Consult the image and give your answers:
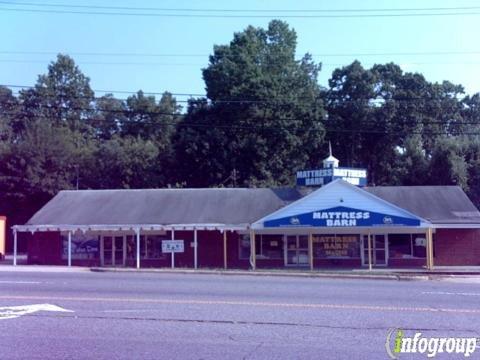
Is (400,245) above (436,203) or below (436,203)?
below

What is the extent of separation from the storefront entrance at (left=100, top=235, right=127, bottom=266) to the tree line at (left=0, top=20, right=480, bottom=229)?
1593 cm

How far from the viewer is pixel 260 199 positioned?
37250 millimetres

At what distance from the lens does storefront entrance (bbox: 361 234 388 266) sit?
34.4 meters

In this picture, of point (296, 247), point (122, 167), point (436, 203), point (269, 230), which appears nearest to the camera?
point (269, 230)

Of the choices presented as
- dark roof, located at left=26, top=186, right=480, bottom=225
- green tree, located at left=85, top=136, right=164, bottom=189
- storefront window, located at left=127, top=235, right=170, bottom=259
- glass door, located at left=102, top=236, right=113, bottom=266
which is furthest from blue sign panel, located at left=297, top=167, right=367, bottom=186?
green tree, located at left=85, top=136, right=164, bottom=189

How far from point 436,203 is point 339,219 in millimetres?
6413

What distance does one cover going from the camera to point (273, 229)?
33000mm

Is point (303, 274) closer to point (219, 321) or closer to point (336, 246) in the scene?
point (336, 246)

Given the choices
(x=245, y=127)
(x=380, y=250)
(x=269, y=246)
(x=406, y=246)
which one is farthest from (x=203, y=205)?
(x=245, y=127)

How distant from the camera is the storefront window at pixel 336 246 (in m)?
34.5

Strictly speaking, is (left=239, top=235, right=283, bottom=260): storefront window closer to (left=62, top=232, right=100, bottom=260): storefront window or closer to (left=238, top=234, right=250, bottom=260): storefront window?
(left=238, top=234, right=250, bottom=260): storefront window

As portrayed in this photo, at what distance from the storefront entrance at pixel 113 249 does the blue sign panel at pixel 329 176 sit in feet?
33.5

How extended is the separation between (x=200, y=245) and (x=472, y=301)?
70.5ft

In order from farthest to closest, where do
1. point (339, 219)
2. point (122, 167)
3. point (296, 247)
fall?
point (122, 167) → point (296, 247) → point (339, 219)
